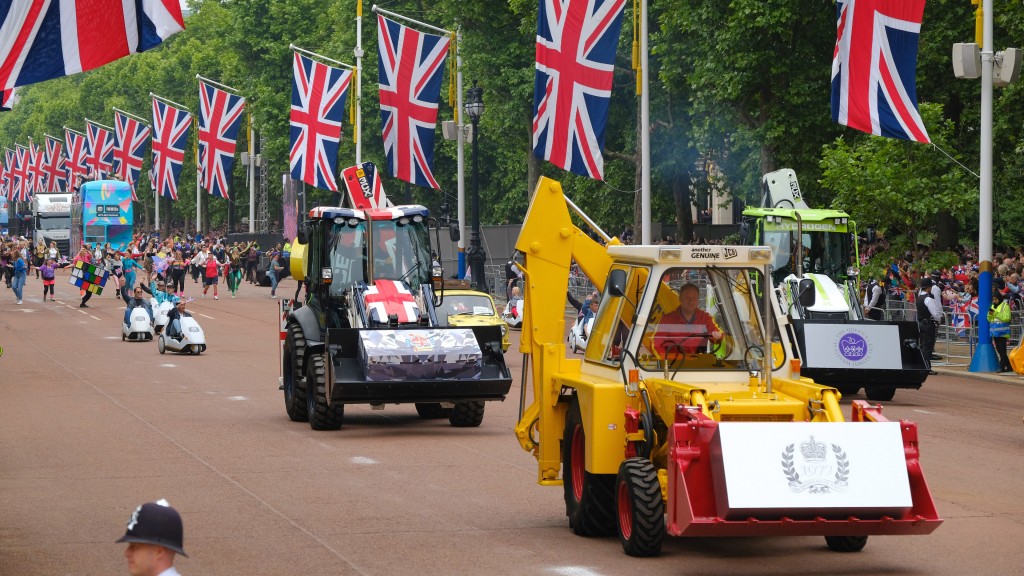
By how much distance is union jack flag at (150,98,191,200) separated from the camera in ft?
223

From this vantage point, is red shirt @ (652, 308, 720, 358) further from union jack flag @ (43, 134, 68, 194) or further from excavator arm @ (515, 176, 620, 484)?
union jack flag @ (43, 134, 68, 194)

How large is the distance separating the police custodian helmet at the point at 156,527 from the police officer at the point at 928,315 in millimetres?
25115

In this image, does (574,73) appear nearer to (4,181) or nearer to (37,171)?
(37,171)

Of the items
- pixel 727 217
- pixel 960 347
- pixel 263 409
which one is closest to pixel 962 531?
pixel 263 409

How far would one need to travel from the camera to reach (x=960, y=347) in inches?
1287

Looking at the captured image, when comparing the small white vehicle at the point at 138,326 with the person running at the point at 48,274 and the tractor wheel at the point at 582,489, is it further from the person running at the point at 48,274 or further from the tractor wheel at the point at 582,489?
the tractor wheel at the point at 582,489

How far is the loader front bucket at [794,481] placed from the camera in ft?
30.5

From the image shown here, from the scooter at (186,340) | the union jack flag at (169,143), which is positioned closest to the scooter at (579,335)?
the scooter at (186,340)

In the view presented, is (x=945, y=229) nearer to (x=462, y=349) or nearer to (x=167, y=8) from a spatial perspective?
(x=462, y=349)

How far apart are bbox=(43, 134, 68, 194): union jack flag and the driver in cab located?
92.1m

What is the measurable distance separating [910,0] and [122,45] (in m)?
14.4

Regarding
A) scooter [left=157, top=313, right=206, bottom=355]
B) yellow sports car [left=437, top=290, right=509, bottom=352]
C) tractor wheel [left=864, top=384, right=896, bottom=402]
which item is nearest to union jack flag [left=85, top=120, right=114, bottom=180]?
scooter [left=157, top=313, right=206, bottom=355]

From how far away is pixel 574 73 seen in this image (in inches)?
1258

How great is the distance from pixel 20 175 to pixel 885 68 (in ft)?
314
